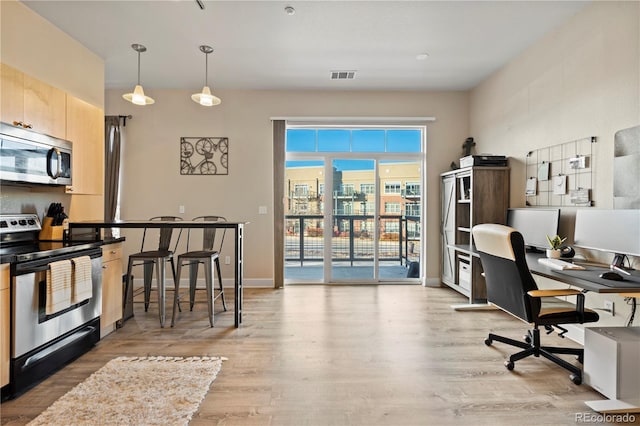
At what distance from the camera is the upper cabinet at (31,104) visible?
7.92ft

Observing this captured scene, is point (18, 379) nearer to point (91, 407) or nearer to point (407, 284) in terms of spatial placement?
point (91, 407)

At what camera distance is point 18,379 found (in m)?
2.08

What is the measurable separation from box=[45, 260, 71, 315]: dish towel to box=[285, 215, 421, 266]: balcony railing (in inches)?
122

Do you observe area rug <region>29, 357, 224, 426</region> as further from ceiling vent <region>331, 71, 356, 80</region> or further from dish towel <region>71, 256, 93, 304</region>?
ceiling vent <region>331, 71, 356, 80</region>

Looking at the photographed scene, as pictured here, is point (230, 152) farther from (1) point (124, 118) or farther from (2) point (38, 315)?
(2) point (38, 315)

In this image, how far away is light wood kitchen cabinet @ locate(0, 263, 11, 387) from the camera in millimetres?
2002

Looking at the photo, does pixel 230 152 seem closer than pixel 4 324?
No

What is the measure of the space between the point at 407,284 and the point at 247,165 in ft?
10.3

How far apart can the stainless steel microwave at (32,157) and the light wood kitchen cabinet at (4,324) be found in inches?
30.2

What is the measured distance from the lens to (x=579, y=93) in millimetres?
2994

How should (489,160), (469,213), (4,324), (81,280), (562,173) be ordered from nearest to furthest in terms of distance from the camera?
(4,324)
(81,280)
(562,173)
(489,160)
(469,213)

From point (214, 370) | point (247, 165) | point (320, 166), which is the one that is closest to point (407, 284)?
point (320, 166)

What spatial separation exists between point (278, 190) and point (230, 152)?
0.95 metres

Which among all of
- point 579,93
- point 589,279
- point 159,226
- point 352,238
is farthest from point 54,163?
point 579,93
